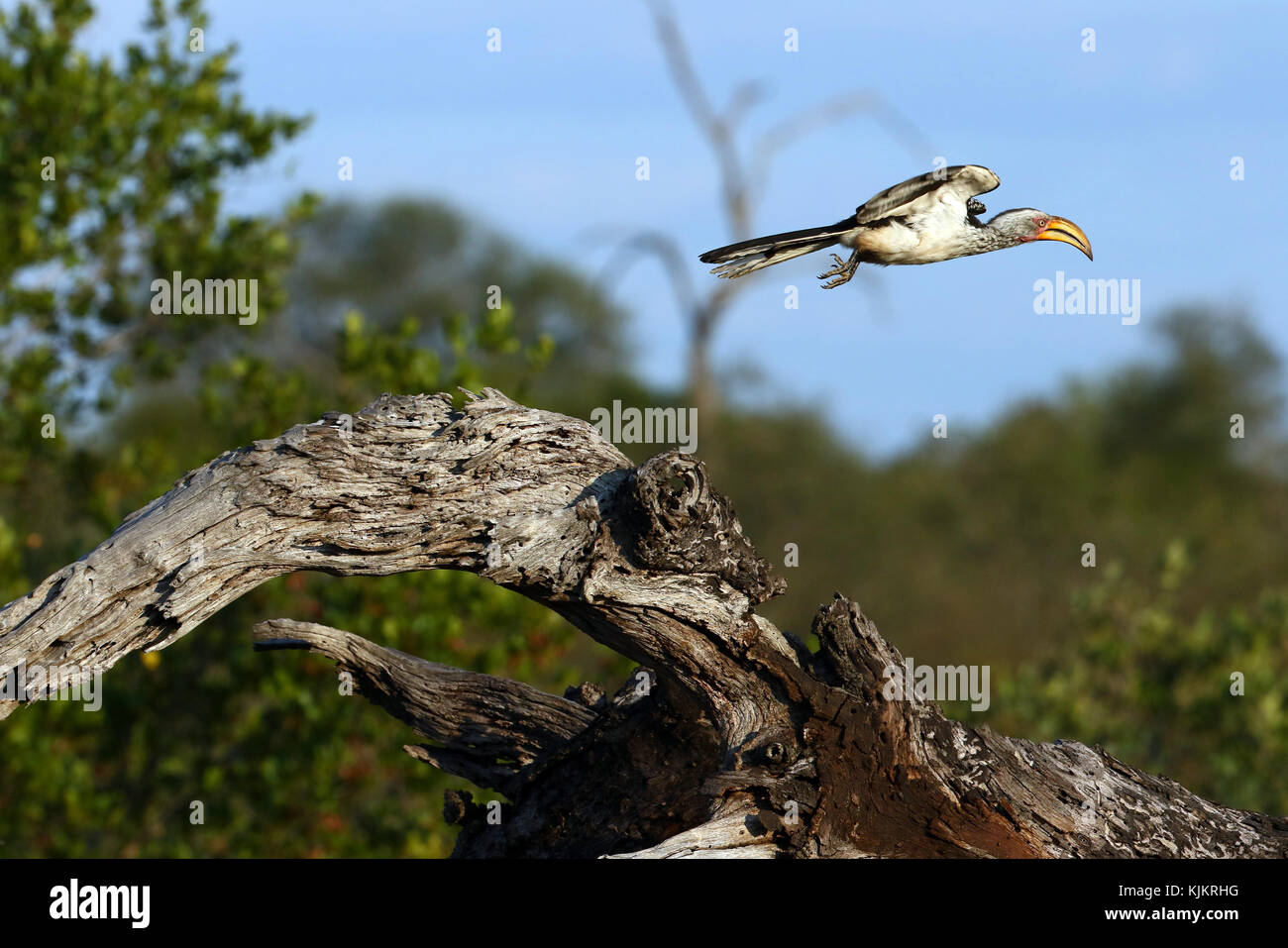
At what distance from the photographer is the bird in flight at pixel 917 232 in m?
3.82

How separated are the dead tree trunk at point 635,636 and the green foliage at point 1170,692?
5.14 meters

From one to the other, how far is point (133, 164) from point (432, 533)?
542 cm

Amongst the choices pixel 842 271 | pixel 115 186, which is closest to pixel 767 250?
pixel 842 271

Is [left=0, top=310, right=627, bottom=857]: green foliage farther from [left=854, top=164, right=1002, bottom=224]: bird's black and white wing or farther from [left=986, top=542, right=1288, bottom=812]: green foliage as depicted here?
[left=986, top=542, right=1288, bottom=812]: green foliage

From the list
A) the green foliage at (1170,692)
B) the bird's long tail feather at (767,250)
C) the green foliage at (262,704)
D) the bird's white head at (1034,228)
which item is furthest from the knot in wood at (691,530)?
the green foliage at (1170,692)

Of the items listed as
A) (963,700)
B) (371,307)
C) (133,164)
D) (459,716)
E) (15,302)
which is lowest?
(963,700)

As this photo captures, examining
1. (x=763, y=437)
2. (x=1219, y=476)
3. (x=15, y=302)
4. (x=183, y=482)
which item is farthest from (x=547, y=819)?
(x=1219, y=476)

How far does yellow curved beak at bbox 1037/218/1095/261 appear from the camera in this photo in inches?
166

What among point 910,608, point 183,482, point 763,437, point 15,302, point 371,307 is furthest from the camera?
point 371,307

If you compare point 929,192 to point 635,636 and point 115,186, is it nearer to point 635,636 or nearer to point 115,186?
point 635,636

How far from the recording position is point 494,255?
35.8m

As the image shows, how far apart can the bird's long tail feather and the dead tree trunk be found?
87 centimetres

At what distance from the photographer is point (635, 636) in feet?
15.6
